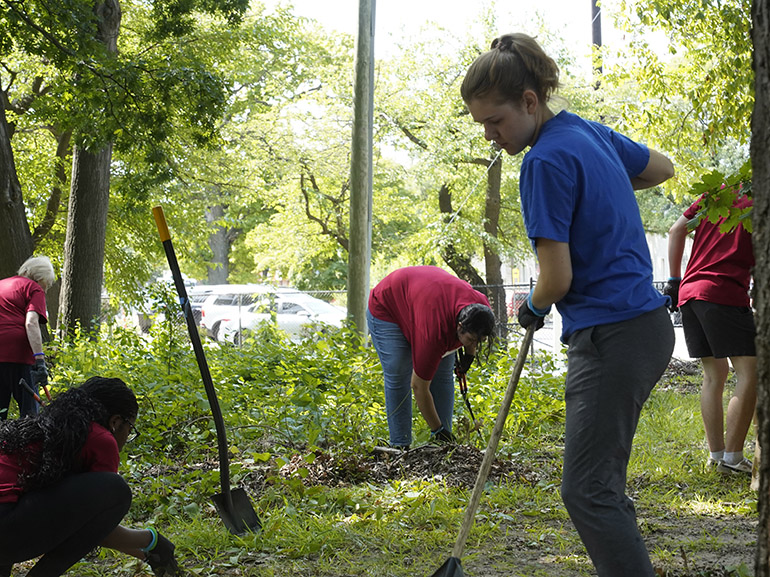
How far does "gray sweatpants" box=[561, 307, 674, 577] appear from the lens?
217 cm

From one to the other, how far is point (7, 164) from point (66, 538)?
7.00m

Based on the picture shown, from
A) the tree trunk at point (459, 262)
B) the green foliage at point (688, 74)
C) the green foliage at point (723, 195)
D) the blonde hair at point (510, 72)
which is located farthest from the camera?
the tree trunk at point (459, 262)

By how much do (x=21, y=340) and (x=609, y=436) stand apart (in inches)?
198

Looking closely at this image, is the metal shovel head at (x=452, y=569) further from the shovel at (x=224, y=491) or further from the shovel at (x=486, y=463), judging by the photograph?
the shovel at (x=224, y=491)

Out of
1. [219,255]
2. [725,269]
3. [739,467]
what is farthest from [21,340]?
[219,255]

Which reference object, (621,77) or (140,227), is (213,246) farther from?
(621,77)

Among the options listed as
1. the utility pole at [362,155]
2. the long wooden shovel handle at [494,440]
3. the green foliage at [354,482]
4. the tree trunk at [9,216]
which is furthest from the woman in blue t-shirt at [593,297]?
the tree trunk at [9,216]

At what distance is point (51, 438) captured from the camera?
2.81m

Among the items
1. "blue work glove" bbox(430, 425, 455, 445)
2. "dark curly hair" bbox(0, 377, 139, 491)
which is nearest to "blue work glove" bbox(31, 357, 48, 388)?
"blue work glove" bbox(430, 425, 455, 445)

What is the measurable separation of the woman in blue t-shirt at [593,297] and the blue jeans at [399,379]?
2.61m

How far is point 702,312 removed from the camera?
14.4 feet

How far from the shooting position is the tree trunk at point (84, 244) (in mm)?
10430

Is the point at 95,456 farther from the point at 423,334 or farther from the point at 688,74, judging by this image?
the point at 688,74

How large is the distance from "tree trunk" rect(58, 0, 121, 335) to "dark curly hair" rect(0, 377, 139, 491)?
25.7ft
